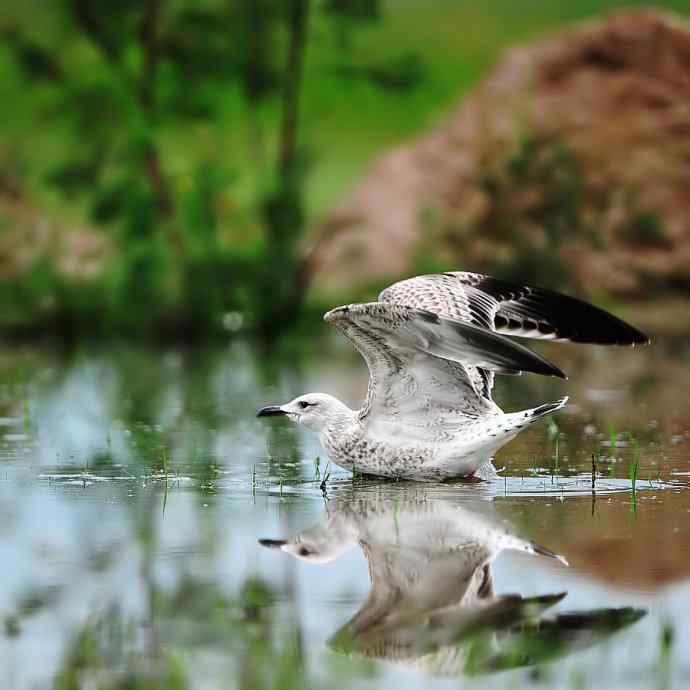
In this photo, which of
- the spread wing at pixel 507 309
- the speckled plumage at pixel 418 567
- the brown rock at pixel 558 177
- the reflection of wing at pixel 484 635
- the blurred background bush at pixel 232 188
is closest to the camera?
the reflection of wing at pixel 484 635

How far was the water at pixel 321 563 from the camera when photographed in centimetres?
447

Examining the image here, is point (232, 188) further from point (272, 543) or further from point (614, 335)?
point (272, 543)

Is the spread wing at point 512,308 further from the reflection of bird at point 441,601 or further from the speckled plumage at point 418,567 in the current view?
the reflection of bird at point 441,601

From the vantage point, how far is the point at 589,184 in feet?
66.7

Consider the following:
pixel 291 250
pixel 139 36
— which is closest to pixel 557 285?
pixel 291 250

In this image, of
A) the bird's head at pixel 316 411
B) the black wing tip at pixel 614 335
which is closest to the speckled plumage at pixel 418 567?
the bird's head at pixel 316 411

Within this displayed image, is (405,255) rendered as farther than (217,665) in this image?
Yes

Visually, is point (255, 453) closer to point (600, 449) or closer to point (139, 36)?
point (600, 449)

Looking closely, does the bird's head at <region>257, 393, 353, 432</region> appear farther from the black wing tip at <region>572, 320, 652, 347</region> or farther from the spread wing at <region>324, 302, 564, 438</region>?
the black wing tip at <region>572, 320, 652, 347</region>

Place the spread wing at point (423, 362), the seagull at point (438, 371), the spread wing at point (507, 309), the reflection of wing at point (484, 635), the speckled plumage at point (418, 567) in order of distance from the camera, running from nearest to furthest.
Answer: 1. the reflection of wing at point (484, 635)
2. the speckled plumage at point (418, 567)
3. the spread wing at point (423, 362)
4. the seagull at point (438, 371)
5. the spread wing at point (507, 309)

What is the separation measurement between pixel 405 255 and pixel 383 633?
15.5 meters

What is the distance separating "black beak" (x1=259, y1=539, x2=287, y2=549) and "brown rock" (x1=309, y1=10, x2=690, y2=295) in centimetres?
1205

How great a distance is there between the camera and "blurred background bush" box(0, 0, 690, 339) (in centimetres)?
1694

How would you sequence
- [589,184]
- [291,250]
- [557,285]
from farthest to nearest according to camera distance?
[589,184] < [557,285] < [291,250]
